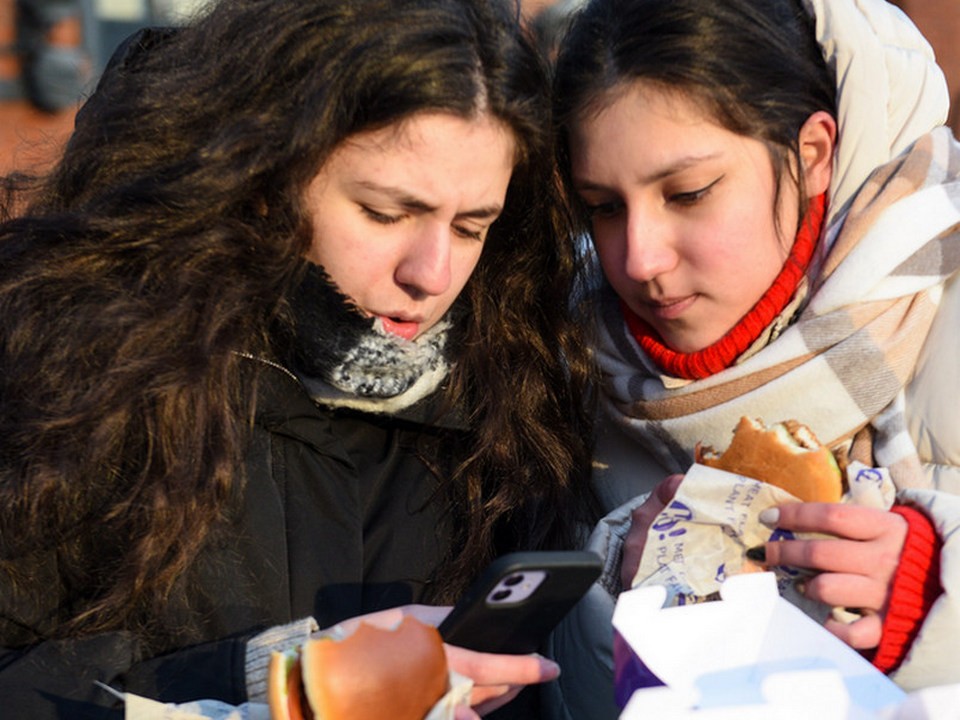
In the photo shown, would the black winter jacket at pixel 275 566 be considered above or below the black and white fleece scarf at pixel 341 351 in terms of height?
below

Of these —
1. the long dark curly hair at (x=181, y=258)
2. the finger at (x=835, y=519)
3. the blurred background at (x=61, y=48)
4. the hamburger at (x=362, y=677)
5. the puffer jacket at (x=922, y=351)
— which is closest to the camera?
the hamburger at (x=362, y=677)

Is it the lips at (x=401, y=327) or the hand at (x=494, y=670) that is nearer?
the hand at (x=494, y=670)

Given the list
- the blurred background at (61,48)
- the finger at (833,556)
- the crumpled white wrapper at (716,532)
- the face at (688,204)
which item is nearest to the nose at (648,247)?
the face at (688,204)

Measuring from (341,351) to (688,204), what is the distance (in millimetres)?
668

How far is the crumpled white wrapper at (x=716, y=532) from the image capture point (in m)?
1.66

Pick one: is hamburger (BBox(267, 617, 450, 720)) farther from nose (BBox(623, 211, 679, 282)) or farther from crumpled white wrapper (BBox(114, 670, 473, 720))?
nose (BBox(623, 211, 679, 282))

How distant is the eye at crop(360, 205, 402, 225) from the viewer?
1.96m

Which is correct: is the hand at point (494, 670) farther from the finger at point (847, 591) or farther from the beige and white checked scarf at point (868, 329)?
the beige and white checked scarf at point (868, 329)

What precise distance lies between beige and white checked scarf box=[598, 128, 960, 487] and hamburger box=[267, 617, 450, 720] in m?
0.99

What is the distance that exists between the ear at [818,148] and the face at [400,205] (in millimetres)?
584

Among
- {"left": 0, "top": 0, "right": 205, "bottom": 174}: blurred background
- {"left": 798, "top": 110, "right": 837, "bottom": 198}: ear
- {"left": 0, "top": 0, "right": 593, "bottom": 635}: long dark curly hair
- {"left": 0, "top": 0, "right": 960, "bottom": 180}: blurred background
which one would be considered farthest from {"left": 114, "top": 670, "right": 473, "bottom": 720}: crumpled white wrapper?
{"left": 0, "top": 0, "right": 205, "bottom": 174}: blurred background

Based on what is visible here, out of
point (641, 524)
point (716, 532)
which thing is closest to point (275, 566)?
Result: point (641, 524)

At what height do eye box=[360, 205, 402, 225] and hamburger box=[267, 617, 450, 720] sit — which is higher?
eye box=[360, 205, 402, 225]

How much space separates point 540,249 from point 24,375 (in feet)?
3.55
